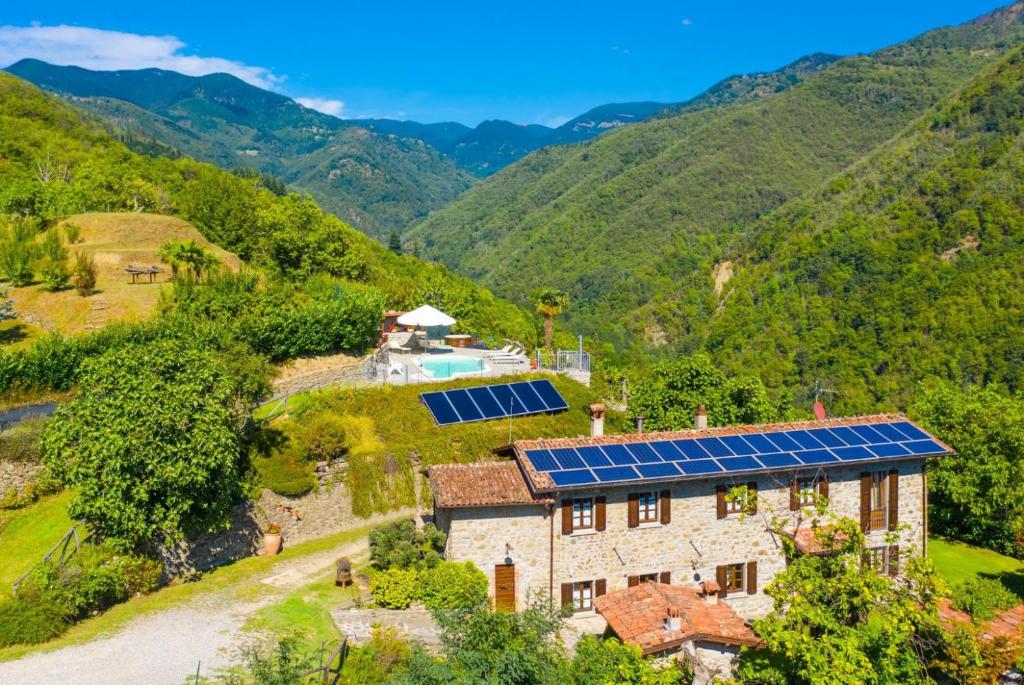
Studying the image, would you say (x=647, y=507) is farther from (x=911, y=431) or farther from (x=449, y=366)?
(x=449, y=366)

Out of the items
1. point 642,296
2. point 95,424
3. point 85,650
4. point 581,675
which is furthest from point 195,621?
point 642,296

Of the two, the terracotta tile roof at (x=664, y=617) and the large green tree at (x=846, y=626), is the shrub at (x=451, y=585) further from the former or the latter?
the large green tree at (x=846, y=626)

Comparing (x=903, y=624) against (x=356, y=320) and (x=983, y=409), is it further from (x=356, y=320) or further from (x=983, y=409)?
(x=356, y=320)

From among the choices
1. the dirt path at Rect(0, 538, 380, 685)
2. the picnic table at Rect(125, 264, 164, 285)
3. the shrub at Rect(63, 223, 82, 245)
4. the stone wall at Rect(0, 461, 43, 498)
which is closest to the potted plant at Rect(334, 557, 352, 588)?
the dirt path at Rect(0, 538, 380, 685)

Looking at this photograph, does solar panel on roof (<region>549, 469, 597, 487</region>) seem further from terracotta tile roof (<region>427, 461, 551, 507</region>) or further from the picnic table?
the picnic table

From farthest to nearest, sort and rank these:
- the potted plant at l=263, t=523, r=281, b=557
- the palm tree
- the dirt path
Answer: the palm tree < the potted plant at l=263, t=523, r=281, b=557 < the dirt path

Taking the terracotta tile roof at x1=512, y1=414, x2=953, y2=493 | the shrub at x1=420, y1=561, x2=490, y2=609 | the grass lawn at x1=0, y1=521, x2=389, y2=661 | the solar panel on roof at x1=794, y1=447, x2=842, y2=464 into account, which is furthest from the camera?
the solar panel on roof at x1=794, y1=447, x2=842, y2=464
